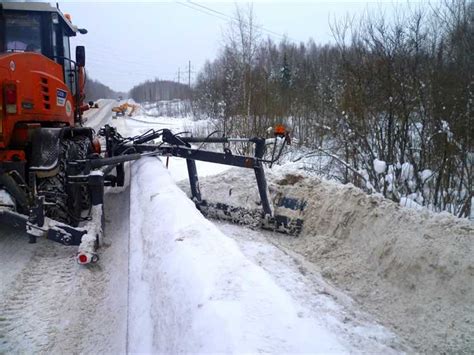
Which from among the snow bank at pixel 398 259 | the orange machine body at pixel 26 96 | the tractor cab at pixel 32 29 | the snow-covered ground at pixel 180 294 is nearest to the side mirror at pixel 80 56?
the tractor cab at pixel 32 29

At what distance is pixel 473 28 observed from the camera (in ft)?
21.8

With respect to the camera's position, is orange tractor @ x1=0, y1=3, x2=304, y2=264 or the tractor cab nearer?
orange tractor @ x1=0, y1=3, x2=304, y2=264

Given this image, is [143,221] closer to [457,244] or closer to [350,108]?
[457,244]

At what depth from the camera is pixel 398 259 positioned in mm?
3723

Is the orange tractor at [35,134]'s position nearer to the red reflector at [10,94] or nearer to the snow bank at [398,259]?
the red reflector at [10,94]

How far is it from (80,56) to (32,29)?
2.74 ft

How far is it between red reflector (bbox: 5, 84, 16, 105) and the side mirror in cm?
242

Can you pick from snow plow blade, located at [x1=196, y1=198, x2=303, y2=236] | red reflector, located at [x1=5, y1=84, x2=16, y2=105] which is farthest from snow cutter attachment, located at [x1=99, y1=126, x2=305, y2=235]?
red reflector, located at [x1=5, y1=84, x2=16, y2=105]

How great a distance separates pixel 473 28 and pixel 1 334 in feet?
25.2

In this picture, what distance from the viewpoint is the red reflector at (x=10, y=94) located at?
14.7ft

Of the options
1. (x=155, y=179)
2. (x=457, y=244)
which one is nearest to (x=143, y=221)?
(x=155, y=179)

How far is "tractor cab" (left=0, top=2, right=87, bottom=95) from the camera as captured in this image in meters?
5.88

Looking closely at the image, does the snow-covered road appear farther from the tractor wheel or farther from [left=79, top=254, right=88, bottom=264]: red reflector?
the tractor wheel

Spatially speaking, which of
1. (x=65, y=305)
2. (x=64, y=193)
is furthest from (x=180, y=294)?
(x=64, y=193)
